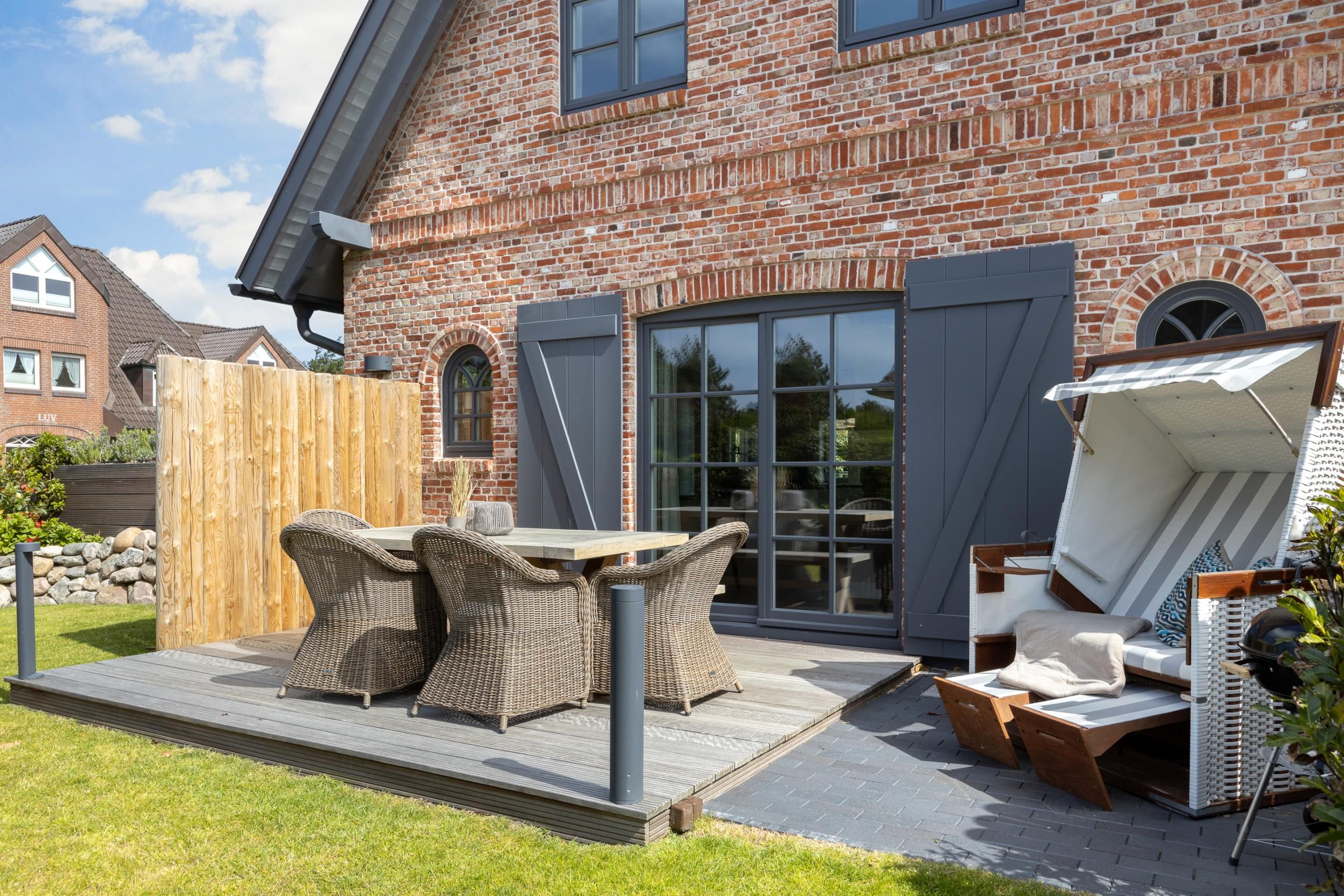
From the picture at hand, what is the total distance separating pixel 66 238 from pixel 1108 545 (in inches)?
1119

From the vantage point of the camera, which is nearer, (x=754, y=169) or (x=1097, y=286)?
(x=1097, y=286)

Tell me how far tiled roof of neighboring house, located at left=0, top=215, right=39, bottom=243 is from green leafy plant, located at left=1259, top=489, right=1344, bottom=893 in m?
28.5

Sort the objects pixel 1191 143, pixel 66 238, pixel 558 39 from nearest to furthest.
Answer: pixel 1191 143, pixel 558 39, pixel 66 238

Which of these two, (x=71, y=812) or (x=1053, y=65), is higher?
(x=1053, y=65)

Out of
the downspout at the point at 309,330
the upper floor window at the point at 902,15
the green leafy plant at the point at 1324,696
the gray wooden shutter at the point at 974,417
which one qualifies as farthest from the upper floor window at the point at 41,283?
the green leafy plant at the point at 1324,696

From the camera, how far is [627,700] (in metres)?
3.17

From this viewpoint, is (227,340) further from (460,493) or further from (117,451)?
(460,493)

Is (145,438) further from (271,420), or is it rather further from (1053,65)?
(1053,65)

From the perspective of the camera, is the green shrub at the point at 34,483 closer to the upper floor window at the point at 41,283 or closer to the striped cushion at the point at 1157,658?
the striped cushion at the point at 1157,658


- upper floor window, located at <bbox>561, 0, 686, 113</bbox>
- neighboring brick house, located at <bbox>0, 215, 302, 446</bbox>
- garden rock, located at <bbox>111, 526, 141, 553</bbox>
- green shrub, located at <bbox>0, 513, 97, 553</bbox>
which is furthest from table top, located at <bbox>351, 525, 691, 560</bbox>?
neighboring brick house, located at <bbox>0, 215, 302, 446</bbox>

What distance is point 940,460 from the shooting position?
215 inches

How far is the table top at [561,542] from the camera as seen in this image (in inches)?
170

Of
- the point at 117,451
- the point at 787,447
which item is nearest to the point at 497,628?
the point at 787,447

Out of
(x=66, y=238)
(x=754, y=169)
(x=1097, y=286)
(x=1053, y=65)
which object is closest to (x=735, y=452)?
(x=754, y=169)
